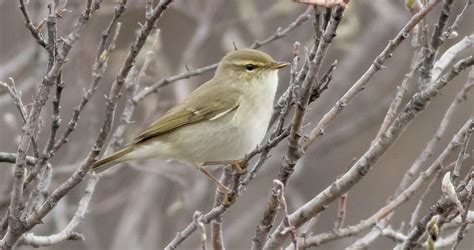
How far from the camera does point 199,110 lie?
4930mm

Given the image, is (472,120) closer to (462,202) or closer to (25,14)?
(462,202)

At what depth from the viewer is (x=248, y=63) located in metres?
5.04

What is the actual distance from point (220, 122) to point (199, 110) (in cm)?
20

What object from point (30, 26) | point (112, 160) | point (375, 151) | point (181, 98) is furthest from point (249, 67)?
point (30, 26)

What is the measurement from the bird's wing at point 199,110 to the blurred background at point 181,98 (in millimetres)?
253

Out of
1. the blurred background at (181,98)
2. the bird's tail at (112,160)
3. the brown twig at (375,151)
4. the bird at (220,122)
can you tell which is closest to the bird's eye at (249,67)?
the bird at (220,122)

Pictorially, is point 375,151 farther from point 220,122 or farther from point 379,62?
point 220,122

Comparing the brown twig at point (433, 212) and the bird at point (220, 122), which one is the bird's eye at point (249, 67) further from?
the brown twig at point (433, 212)

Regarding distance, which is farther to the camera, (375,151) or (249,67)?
(249,67)

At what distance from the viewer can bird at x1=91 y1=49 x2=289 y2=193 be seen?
15.2 ft

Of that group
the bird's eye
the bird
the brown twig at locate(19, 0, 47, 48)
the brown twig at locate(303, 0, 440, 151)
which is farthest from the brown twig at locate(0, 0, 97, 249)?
the bird's eye

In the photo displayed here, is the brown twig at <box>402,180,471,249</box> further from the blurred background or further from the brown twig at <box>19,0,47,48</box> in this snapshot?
the blurred background

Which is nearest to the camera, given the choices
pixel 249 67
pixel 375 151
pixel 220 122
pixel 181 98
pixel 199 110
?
pixel 375 151

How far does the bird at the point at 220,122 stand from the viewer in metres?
4.62
